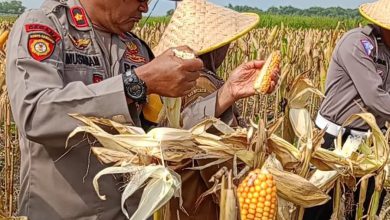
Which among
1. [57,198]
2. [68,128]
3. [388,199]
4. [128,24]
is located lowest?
[388,199]

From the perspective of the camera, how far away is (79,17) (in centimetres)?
164

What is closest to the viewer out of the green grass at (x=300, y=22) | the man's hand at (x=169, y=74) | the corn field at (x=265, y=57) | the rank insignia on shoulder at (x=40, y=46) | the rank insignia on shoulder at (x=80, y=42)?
the man's hand at (x=169, y=74)

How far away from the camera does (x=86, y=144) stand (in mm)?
1558

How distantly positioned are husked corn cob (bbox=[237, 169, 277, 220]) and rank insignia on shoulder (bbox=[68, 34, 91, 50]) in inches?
22.7

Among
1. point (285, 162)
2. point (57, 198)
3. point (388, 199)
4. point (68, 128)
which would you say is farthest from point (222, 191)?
point (388, 199)

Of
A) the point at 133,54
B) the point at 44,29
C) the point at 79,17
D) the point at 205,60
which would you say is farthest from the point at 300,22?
the point at 44,29

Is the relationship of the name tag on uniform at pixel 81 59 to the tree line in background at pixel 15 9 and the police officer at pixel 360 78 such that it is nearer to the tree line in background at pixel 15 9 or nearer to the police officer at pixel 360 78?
the tree line in background at pixel 15 9

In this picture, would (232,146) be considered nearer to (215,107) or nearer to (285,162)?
(285,162)

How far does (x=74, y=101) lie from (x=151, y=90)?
0.56ft

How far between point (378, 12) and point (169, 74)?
182 cm

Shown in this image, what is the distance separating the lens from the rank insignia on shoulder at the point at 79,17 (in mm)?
1628

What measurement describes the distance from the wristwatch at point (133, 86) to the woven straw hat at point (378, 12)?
65.5 inches

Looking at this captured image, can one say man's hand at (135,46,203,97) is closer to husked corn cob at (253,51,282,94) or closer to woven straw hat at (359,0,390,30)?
husked corn cob at (253,51,282,94)

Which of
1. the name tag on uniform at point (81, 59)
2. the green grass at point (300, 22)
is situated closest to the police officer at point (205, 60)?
the name tag on uniform at point (81, 59)
